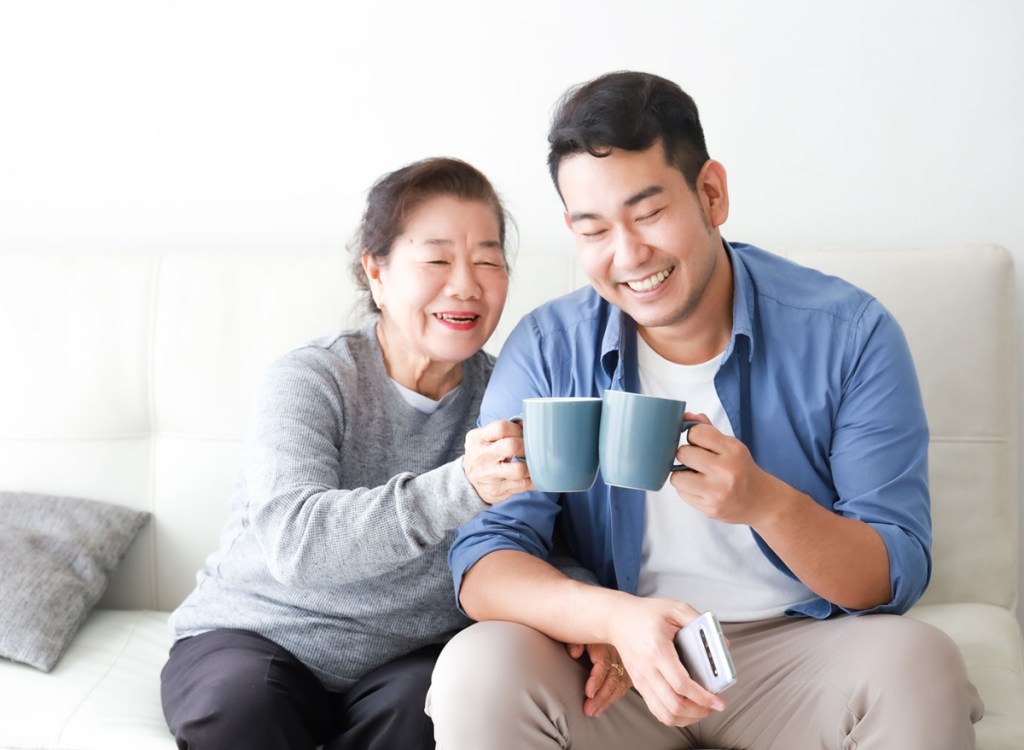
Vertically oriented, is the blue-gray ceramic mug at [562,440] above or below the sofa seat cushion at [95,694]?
above

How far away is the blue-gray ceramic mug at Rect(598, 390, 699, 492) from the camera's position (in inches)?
45.6

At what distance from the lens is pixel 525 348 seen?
1619 mm

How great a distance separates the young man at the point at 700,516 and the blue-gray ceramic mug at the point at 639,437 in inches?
1.8

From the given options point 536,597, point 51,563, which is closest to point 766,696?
point 536,597

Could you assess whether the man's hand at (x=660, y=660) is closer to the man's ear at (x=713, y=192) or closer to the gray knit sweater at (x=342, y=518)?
the gray knit sweater at (x=342, y=518)

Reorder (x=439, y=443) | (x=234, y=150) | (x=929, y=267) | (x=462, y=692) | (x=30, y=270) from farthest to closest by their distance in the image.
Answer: (x=234, y=150)
(x=30, y=270)
(x=929, y=267)
(x=439, y=443)
(x=462, y=692)

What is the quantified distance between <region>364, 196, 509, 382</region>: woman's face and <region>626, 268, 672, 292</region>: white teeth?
0.87 feet

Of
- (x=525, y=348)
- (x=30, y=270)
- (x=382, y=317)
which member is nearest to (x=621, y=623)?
(x=525, y=348)

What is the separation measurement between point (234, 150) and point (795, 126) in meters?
1.16

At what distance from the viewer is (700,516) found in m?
1.54

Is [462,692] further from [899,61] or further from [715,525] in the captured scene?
[899,61]

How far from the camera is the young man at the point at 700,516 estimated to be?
1.24 metres

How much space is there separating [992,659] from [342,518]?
1.01 m

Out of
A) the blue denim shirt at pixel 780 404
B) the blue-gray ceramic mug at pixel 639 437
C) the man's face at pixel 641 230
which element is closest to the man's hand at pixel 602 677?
the blue denim shirt at pixel 780 404
